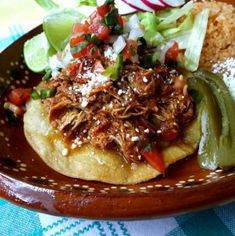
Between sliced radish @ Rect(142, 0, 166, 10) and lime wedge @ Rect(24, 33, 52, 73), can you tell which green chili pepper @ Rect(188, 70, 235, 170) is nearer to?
sliced radish @ Rect(142, 0, 166, 10)

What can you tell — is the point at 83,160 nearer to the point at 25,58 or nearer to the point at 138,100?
the point at 138,100

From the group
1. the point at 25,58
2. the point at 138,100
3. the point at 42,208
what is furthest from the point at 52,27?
the point at 42,208

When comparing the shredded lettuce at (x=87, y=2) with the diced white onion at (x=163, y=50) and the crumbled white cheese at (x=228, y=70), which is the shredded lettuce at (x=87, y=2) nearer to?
the diced white onion at (x=163, y=50)

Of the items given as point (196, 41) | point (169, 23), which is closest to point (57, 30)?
point (169, 23)

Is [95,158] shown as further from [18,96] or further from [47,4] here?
[47,4]

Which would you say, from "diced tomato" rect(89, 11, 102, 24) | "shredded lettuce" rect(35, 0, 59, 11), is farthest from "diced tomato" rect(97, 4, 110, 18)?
"shredded lettuce" rect(35, 0, 59, 11)

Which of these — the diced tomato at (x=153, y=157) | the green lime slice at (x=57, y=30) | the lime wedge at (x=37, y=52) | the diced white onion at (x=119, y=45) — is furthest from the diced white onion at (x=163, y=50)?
the lime wedge at (x=37, y=52)
